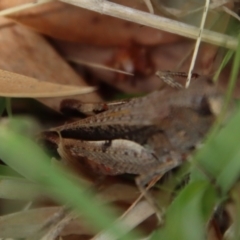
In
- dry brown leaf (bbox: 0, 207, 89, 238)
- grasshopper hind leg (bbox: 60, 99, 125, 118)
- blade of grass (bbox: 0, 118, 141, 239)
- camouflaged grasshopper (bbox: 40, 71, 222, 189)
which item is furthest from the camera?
grasshopper hind leg (bbox: 60, 99, 125, 118)

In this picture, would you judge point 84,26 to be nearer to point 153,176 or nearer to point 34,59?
point 34,59

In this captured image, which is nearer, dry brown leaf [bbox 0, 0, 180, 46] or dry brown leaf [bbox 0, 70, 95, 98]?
dry brown leaf [bbox 0, 70, 95, 98]

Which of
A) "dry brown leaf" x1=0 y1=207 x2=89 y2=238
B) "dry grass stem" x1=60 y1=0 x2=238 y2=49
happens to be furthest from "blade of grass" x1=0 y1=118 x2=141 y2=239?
"dry grass stem" x1=60 y1=0 x2=238 y2=49

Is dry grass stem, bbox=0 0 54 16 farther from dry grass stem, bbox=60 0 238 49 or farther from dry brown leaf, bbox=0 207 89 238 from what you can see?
dry brown leaf, bbox=0 207 89 238

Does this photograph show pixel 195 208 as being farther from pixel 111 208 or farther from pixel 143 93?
pixel 143 93

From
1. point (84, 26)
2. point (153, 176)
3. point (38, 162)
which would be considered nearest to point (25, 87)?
point (84, 26)
